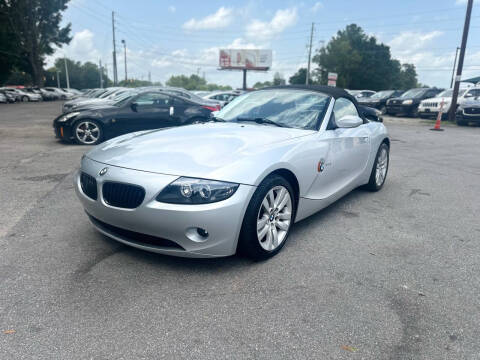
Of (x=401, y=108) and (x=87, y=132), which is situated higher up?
(x=401, y=108)

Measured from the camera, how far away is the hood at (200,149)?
2.73 metres

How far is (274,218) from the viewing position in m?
3.13

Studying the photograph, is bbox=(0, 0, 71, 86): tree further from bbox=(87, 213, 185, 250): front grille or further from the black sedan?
bbox=(87, 213, 185, 250): front grille

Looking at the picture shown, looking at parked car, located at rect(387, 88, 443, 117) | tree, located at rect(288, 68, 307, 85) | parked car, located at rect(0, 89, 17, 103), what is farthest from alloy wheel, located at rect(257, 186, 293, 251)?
tree, located at rect(288, 68, 307, 85)

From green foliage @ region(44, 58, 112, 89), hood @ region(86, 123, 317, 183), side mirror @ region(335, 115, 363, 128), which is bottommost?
hood @ region(86, 123, 317, 183)

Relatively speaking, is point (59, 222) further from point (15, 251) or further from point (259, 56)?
point (259, 56)

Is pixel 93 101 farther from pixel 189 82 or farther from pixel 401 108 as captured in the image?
pixel 189 82

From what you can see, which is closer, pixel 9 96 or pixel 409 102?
pixel 409 102

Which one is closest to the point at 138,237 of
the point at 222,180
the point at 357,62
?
the point at 222,180

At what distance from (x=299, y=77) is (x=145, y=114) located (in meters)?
77.9

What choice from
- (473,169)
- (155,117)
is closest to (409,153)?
(473,169)

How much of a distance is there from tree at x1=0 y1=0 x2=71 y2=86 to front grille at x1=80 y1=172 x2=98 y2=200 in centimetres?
4420

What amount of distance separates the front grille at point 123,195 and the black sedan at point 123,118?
602 centimetres

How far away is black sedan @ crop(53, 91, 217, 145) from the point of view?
29.5 feet
